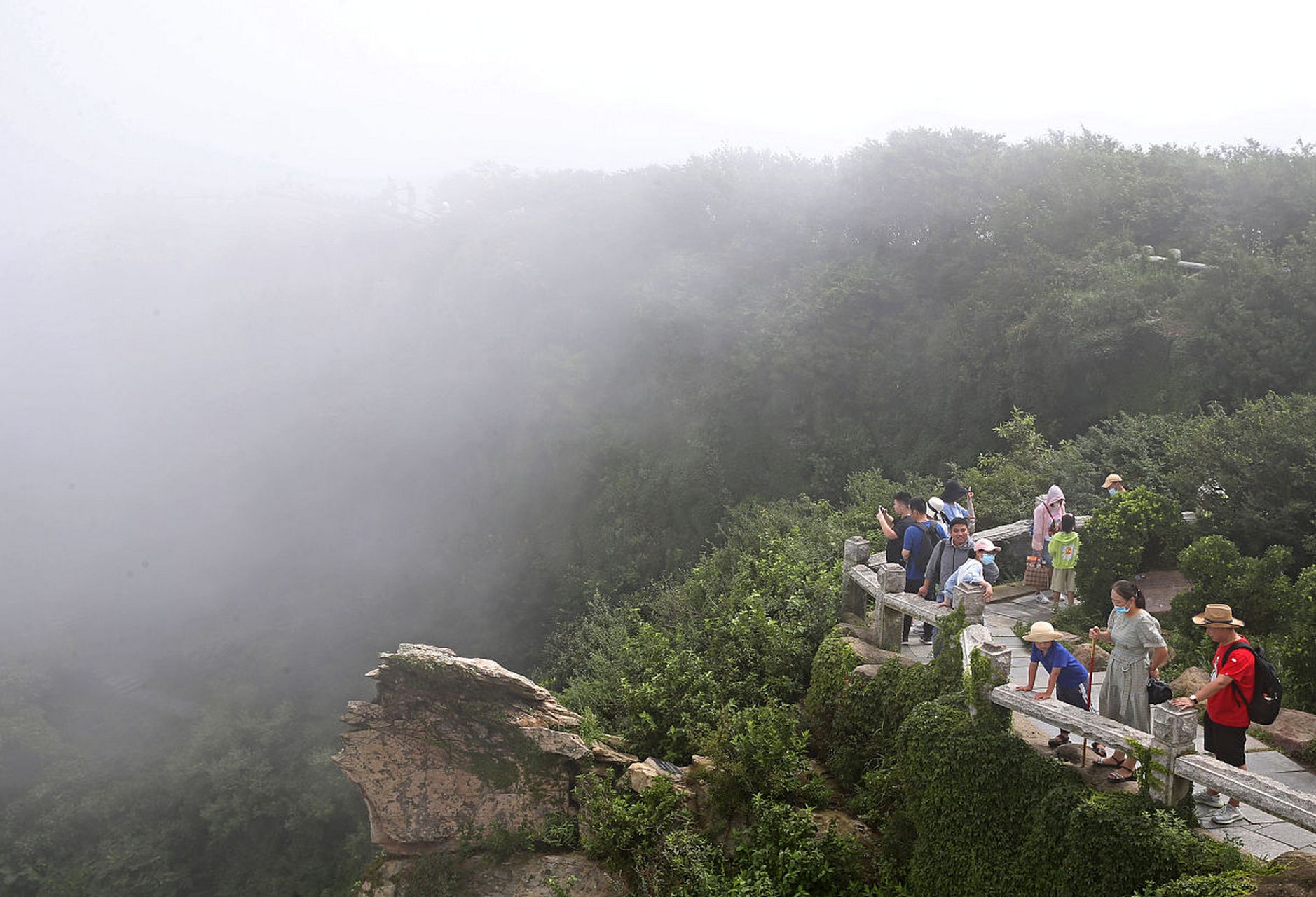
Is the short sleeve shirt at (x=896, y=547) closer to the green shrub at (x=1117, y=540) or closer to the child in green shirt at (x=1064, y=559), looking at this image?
the child in green shirt at (x=1064, y=559)

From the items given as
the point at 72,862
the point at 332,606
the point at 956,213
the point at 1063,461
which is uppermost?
the point at 956,213

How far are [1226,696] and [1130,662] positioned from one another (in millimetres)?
604

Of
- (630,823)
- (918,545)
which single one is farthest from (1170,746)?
(630,823)

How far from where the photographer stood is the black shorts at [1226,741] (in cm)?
559

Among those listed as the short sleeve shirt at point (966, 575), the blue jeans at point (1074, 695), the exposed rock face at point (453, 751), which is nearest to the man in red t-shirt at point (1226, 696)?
the blue jeans at point (1074, 695)

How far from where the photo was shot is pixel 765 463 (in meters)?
Result: 29.9

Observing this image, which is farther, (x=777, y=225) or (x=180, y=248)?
(x=180, y=248)

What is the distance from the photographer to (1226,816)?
5.55 metres

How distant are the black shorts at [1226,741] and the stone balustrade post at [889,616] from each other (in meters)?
3.46

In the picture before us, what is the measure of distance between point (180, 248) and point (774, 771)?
59.1 m

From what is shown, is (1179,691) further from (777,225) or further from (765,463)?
(777,225)

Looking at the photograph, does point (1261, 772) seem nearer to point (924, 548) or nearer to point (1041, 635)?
point (1041, 635)

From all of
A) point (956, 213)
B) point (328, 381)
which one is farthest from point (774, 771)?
point (328, 381)

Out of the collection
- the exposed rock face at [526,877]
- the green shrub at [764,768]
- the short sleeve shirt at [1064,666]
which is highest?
the short sleeve shirt at [1064,666]
